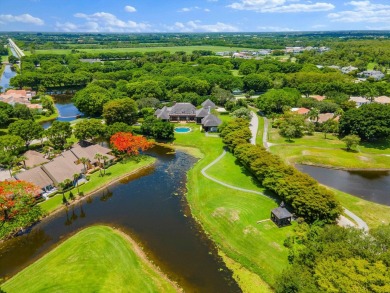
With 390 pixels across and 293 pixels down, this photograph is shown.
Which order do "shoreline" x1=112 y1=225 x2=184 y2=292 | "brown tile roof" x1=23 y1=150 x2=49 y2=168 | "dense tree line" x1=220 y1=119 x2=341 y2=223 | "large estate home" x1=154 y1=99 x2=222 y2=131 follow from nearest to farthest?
"shoreline" x1=112 y1=225 x2=184 y2=292 < "dense tree line" x1=220 y1=119 x2=341 y2=223 < "brown tile roof" x1=23 y1=150 x2=49 y2=168 < "large estate home" x1=154 y1=99 x2=222 y2=131

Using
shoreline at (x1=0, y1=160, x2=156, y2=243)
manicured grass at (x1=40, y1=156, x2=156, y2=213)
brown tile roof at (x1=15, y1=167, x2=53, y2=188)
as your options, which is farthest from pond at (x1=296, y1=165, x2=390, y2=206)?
brown tile roof at (x1=15, y1=167, x2=53, y2=188)

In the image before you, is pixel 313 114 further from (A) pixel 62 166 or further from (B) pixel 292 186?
(A) pixel 62 166

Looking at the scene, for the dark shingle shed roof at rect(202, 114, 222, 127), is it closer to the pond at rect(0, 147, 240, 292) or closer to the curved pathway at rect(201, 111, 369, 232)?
the curved pathway at rect(201, 111, 369, 232)

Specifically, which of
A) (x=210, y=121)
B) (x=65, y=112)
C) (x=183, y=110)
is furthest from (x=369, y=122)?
(x=65, y=112)

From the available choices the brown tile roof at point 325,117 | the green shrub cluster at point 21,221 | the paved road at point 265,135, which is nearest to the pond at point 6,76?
the green shrub cluster at point 21,221

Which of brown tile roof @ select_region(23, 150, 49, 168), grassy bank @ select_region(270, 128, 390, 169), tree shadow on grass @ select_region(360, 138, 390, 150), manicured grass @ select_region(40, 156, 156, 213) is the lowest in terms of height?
manicured grass @ select_region(40, 156, 156, 213)

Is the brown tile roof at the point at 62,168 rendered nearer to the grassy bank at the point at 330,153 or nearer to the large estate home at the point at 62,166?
the large estate home at the point at 62,166

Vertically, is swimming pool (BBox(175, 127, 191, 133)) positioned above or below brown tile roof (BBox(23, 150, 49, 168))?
below
